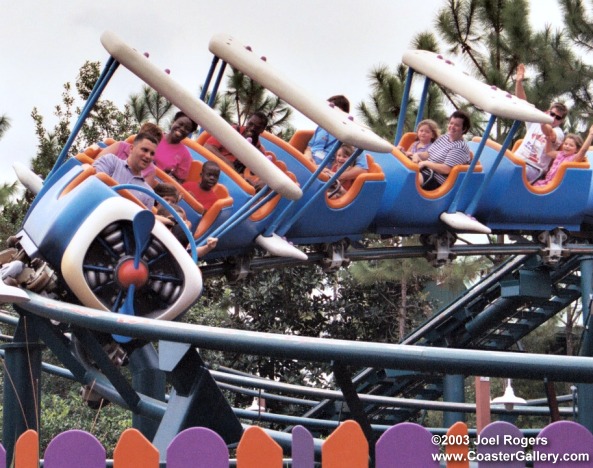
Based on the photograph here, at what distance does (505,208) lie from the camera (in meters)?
6.45

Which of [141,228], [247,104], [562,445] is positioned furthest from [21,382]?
[247,104]

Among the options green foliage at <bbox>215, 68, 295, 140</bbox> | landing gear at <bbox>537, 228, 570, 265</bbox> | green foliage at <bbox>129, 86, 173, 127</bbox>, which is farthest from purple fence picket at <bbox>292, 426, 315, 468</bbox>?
green foliage at <bbox>129, 86, 173, 127</bbox>

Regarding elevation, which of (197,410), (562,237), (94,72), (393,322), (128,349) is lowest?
(197,410)

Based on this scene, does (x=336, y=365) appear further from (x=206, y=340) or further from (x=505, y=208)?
(x=505, y=208)

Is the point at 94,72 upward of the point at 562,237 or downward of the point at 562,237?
upward

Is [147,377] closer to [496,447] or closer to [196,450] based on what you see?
[196,450]

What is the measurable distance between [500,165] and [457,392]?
222 centimetres

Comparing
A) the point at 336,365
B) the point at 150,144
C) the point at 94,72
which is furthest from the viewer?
the point at 94,72

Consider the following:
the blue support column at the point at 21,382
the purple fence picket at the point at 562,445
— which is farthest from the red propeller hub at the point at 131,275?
the purple fence picket at the point at 562,445

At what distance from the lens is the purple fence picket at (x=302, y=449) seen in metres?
2.14

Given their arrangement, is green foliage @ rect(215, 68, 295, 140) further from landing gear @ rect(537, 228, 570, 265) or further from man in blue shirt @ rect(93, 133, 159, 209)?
man in blue shirt @ rect(93, 133, 159, 209)

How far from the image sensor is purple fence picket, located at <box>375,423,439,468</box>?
2096mm

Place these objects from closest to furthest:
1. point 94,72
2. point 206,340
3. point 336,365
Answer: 1. point 336,365
2. point 206,340
3. point 94,72

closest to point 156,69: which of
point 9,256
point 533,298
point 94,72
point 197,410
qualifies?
point 9,256
